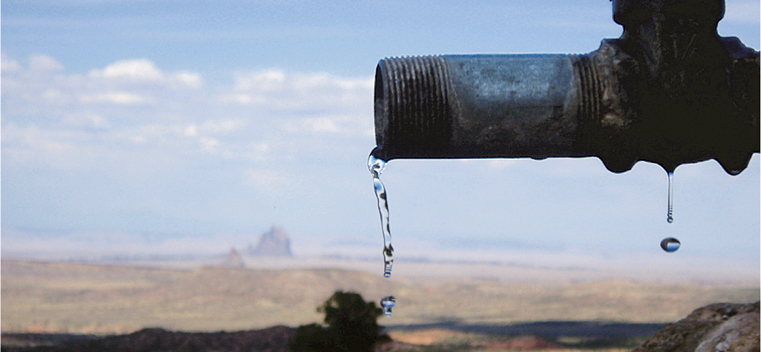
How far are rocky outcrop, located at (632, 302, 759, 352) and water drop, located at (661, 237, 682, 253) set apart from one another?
6.08 ft

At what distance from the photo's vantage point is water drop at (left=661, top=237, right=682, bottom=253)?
3.89 m

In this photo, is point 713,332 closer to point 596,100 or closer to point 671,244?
point 671,244

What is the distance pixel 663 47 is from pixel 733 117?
36cm

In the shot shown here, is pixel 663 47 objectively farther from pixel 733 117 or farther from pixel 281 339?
pixel 281 339

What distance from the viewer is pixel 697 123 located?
2.95 metres

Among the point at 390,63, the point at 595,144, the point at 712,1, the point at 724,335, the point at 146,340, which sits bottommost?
the point at 146,340

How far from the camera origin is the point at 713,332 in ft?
19.6

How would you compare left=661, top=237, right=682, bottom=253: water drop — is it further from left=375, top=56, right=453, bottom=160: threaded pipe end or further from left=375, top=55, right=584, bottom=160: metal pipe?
left=375, top=56, right=453, bottom=160: threaded pipe end

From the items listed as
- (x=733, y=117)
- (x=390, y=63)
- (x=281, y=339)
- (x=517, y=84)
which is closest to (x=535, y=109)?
(x=517, y=84)

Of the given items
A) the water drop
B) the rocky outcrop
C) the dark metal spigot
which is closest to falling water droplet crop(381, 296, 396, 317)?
the dark metal spigot

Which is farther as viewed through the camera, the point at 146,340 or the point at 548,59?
the point at 146,340

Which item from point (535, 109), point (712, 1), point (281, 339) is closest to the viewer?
point (535, 109)

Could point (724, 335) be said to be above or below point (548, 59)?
below

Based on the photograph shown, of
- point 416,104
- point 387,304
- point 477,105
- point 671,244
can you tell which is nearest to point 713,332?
point 671,244
